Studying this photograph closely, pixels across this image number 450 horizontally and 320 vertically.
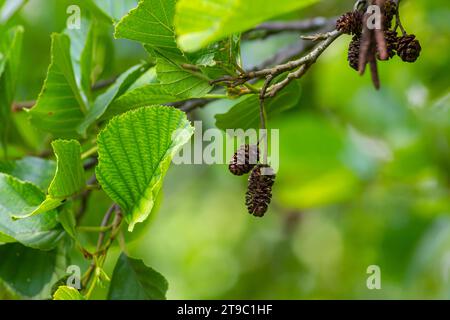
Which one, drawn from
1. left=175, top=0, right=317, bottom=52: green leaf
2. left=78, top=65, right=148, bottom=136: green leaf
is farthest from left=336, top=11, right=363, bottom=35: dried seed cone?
left=78, top=65, right=148, bottom=136: green leaf

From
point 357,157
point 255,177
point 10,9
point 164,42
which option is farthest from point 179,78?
point 357,157

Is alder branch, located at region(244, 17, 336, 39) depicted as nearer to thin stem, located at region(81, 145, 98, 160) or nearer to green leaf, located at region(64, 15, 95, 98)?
green leaf, located at region(64, 15, 95, 98)

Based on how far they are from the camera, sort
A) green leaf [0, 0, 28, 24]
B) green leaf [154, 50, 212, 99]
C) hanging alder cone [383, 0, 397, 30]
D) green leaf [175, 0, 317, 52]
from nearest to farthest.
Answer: green leaf [175, 0, 317, 52]
hanging alder cone [383, 0, 397, 30]
green leaf [154, 50, 212, 99]
green leaf [0, 0, 28, 24]

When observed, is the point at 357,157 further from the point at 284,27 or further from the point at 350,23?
the point at 350,23

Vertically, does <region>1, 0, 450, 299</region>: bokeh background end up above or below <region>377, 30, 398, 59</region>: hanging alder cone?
above

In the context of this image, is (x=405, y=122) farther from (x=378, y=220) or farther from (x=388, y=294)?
(x=388, y=294)

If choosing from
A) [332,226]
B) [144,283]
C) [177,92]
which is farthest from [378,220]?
[177,92]
